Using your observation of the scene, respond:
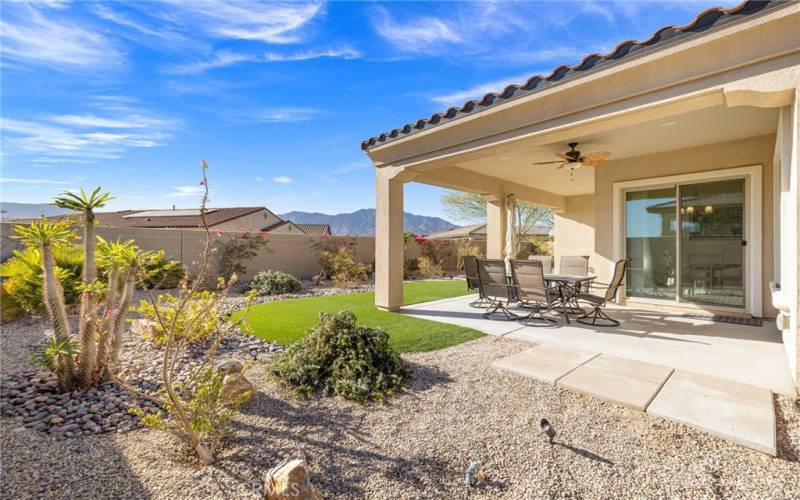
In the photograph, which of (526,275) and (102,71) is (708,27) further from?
(102,71)

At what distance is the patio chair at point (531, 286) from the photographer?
19.4 ft

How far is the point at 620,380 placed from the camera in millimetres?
3498

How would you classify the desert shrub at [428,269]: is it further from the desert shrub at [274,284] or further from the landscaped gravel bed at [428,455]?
the landscaped gravel bed at [428,455]

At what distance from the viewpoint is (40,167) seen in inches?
282

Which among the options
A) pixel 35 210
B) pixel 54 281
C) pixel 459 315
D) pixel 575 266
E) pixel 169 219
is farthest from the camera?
pixel 169 219

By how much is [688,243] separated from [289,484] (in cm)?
870

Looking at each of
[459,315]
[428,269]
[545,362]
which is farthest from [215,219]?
[545,362]

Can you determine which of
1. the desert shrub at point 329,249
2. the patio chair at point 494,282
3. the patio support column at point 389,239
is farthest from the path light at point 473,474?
the desert shrub at point 329,249

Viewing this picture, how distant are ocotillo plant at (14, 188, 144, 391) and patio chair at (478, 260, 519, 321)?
5391mm

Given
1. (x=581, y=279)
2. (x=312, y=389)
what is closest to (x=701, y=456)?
(x=312, y=389)

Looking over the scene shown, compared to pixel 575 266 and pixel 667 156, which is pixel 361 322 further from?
pixel 667 156

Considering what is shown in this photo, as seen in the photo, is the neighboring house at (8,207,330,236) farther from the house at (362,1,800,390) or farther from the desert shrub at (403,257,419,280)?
the house at (362,1,800,390)

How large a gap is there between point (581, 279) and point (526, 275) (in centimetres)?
112

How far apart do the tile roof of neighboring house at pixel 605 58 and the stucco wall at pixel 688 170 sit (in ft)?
14.5
